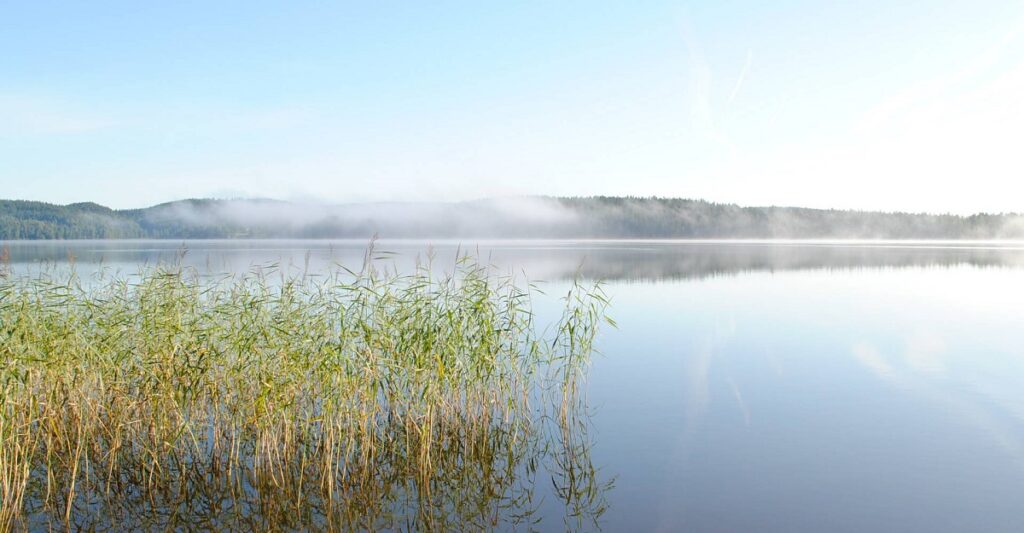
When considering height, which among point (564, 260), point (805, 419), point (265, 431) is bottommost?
point (805, 419)

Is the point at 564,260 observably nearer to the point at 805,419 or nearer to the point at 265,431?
the point at 805,419

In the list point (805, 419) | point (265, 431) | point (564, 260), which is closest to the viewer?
point (265, 431)

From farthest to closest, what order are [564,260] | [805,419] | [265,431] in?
[564,260] < [805,419] < [265,431]

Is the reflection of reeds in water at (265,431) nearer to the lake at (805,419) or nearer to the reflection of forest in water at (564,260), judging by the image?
the lake at (805,419)

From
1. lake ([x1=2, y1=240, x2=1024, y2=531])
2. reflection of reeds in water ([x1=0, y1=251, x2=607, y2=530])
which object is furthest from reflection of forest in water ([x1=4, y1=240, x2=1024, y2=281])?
lake ([x1=2, y1=240, x2=1024, y2=531])

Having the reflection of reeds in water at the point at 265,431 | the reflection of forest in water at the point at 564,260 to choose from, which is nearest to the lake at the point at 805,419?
the reflection of reeds in water at the point at 265,431

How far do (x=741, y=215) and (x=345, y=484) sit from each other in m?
198

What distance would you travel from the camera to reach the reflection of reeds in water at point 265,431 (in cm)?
788

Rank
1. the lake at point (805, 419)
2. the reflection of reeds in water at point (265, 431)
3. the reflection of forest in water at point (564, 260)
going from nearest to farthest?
the reflection of reeds in water at point (265, 431) → the lake at point (805, 419) → the reflection of forest in water at point (564, 260)

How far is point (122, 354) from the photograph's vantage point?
30.4ft

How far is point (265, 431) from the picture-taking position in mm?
8227

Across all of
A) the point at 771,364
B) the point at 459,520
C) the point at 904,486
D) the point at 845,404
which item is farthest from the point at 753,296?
the point at 459,520

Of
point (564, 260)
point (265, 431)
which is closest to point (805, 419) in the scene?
point (265, 431)

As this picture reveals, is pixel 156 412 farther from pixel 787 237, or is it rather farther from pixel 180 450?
pixel 787 237
